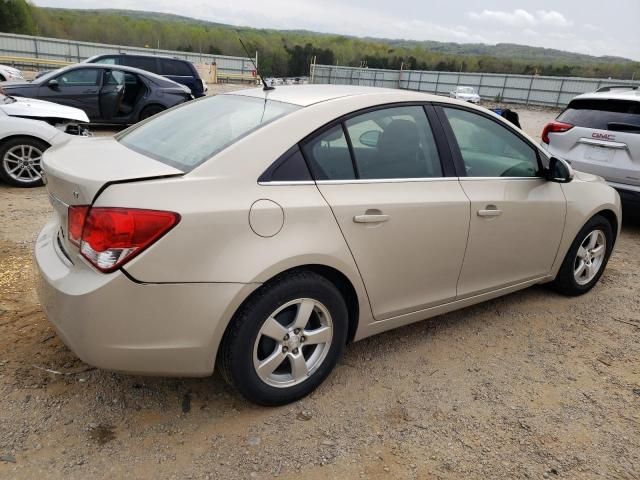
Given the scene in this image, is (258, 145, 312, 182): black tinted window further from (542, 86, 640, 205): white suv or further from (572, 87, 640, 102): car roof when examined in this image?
(572, 87, 640, 102): car roof

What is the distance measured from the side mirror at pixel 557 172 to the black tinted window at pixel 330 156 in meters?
1.66

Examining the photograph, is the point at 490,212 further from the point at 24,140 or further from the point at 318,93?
the point at 24,140

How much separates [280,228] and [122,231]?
2.18 feet

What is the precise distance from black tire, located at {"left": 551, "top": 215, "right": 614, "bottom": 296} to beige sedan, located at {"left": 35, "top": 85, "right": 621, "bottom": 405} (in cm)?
56

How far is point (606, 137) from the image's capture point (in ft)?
18.4

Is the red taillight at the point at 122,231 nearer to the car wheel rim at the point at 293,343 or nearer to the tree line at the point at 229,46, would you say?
the car wheel rim at the point at 293,343

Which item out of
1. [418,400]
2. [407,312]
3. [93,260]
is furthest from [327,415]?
[93,260]

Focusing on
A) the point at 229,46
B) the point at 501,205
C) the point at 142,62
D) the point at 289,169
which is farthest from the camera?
the point at 229,46

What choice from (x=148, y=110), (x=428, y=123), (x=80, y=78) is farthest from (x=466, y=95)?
(x=428, y=123)

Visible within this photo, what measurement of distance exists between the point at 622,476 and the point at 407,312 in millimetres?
1258

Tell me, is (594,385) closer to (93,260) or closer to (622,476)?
(622,476)

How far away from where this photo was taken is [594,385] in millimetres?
2936

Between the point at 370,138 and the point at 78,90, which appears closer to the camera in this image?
the point at 370,138

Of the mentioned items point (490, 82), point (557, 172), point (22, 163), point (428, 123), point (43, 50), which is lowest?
point (43, 50)
